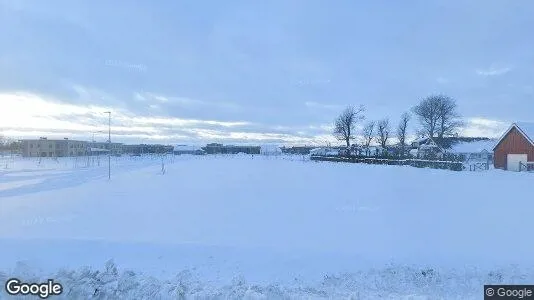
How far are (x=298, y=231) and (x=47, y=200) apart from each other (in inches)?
454

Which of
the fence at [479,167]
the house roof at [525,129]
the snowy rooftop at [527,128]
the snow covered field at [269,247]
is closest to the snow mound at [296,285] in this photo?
the snow covered field at [269,247]

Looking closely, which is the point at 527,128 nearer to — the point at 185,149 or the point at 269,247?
the point at 269,247

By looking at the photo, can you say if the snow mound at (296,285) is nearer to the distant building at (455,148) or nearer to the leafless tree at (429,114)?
the distant building at (455,148)

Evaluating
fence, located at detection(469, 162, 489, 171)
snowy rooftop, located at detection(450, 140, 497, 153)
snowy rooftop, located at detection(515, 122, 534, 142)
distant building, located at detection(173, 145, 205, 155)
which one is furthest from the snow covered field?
distant building, located at detection(173, 145, 205, 155)

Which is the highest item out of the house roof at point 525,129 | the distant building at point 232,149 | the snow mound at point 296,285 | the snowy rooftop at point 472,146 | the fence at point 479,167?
the house roof at point 525,129

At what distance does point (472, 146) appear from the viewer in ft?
258

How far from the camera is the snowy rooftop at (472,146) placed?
2922 inches

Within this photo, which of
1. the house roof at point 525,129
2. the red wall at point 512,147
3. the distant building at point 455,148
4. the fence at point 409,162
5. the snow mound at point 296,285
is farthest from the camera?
the distant building at point 455,148

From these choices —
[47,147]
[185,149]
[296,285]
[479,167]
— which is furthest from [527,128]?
[185,149]

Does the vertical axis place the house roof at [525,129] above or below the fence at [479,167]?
above

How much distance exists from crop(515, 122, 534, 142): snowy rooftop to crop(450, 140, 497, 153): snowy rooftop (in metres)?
29.9

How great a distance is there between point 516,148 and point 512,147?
50 cm

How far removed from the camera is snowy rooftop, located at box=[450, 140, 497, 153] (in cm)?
7421

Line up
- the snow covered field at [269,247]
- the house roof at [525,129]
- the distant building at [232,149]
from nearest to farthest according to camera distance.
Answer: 1. the snow covered field at [269,247]
2. the house roof at [525,129]
3. the distant building at [232,149]
